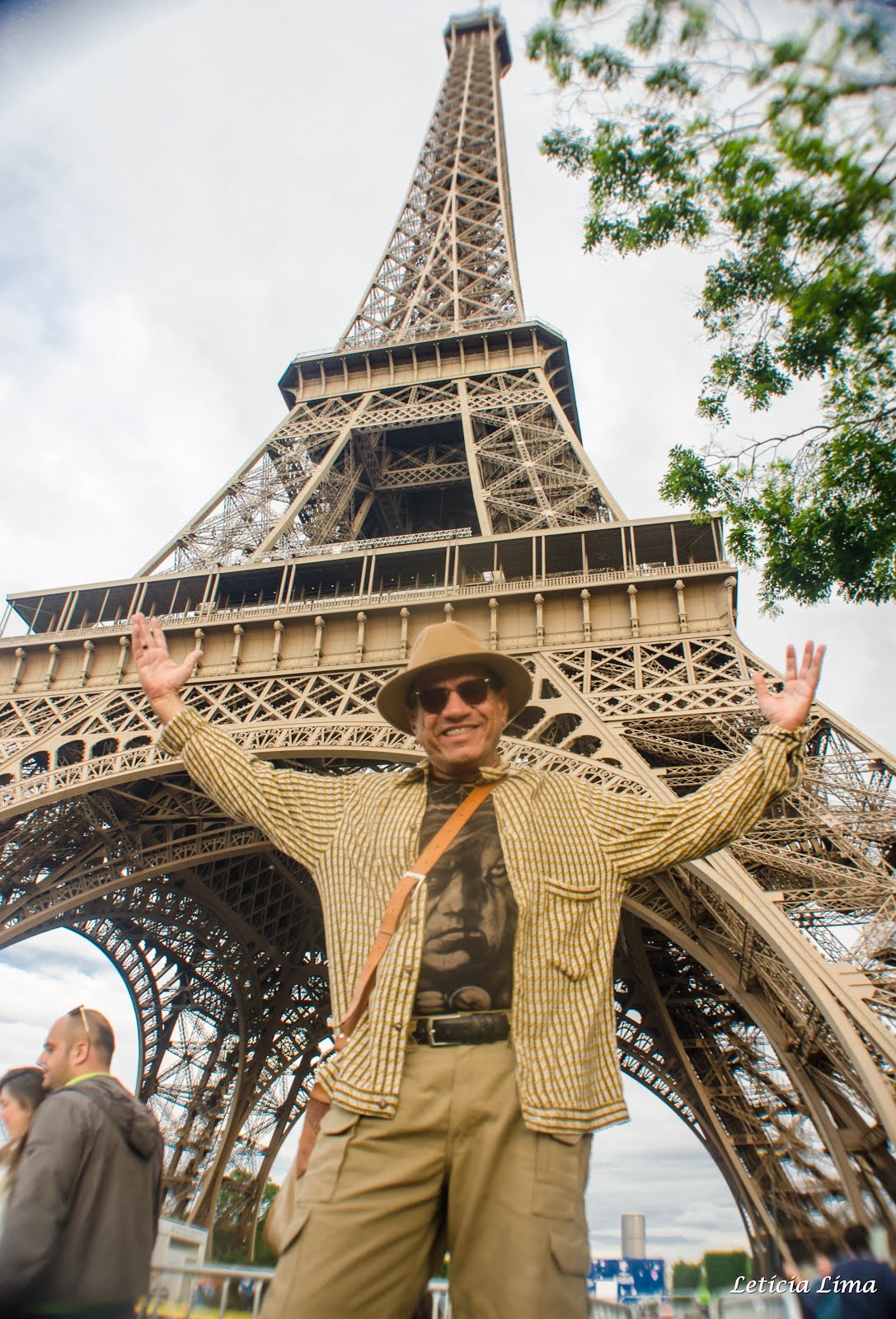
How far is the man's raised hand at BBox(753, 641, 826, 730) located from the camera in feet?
9.07

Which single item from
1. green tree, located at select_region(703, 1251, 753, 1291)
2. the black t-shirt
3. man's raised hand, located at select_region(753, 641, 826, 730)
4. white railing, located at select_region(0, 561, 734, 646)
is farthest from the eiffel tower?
the black t-shirt

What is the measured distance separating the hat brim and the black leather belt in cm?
96

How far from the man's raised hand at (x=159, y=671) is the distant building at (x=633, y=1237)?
866cm

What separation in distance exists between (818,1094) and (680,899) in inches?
110

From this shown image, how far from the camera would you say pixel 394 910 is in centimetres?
248

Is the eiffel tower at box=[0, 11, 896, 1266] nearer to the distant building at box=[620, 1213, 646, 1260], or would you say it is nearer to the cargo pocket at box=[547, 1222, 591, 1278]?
the distant building at box=[620, 1213, 646, 1260]

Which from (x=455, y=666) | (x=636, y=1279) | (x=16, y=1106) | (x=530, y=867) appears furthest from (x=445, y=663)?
(x=636, y=1279)

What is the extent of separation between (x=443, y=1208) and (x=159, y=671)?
5.92 ft

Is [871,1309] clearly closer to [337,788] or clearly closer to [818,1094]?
[337,788]

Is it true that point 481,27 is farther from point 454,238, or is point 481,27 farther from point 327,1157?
point 327,1157

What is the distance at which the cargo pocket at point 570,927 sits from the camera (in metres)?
2.48

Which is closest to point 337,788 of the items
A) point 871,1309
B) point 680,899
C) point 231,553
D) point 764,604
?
point 871,1309

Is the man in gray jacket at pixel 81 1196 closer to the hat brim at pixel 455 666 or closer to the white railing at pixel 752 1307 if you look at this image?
the hat brim at pixel 455 666

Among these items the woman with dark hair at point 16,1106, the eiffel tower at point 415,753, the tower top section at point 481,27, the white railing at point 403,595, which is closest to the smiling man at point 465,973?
the woman with dark hair at point 16,1106
